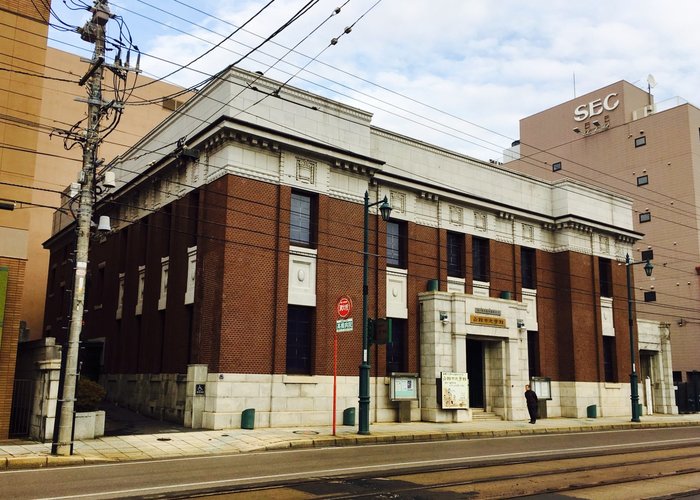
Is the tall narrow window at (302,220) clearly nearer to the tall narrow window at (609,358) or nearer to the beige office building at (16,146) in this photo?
the beige office building at (16,146)

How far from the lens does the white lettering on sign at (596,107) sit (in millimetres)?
59344

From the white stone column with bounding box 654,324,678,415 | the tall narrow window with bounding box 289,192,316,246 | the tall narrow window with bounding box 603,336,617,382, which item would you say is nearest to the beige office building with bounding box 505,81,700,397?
the white stone column with bounding box 654,324,678,415

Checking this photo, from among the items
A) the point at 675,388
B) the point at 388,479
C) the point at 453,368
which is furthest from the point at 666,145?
the point at 388,479

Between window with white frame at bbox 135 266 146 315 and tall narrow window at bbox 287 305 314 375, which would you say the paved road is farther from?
window with white frame at bbox 135 266 146 315

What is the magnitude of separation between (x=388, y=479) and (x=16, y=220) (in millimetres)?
13841

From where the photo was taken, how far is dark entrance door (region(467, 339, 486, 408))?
30.9 metres

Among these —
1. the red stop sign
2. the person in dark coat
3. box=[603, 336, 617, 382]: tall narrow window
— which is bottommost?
the person in dark coat

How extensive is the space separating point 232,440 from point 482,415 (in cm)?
1414

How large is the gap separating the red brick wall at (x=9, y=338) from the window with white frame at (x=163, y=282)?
878cm

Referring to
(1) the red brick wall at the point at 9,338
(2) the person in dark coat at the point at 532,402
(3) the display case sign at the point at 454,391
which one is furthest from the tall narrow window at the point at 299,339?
(2) the person in dark coat at the point at 532,402

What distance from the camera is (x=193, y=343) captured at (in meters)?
24.8

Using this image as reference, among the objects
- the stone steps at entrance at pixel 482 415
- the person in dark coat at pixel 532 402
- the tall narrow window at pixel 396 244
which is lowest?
the stone steps at entrance at pixel 482 415

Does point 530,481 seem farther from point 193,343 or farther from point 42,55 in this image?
point 42,55

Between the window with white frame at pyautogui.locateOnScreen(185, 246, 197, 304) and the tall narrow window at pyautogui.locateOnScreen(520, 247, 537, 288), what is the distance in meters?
18.0
